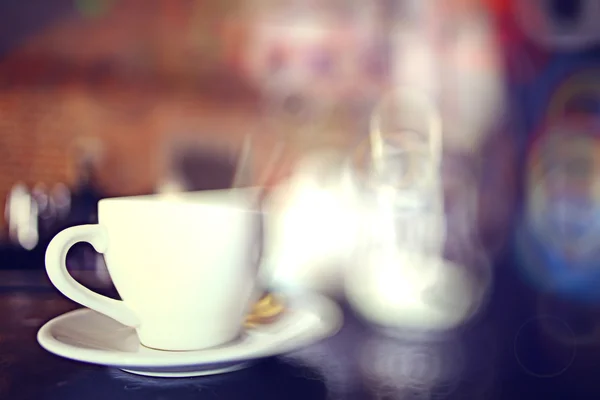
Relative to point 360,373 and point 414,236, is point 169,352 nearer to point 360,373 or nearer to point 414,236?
point 360,373

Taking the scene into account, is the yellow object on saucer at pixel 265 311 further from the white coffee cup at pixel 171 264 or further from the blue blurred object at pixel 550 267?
the blue blurred object at pixel 550 267

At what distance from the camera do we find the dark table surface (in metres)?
0.29

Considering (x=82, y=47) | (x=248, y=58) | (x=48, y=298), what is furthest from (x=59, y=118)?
(x=48, y=298)

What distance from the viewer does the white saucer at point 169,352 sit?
11.3 inches

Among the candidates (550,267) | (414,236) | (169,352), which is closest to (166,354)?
(169,352)

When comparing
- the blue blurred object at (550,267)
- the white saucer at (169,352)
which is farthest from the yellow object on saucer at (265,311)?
the blue blurred object at (550,267)

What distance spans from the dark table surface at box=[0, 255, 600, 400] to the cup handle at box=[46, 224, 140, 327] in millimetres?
30

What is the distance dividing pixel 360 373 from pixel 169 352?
99 mm

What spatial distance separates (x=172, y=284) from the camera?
1.04 feet

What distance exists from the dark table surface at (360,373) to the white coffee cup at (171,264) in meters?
0.03

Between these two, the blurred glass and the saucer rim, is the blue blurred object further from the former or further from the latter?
the saucer rim

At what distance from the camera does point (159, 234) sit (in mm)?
311

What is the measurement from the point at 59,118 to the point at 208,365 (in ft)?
4.55

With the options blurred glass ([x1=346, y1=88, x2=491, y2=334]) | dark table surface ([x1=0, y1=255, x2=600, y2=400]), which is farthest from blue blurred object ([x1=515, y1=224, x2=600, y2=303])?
dark table surface ([x1=0, y1=255, x2=600, y2=400])
